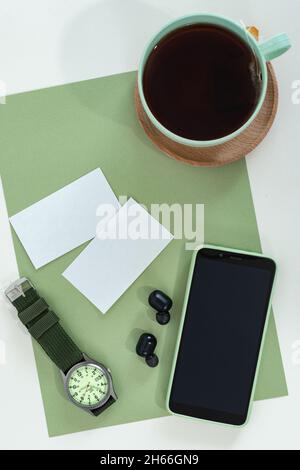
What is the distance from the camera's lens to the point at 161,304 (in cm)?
71

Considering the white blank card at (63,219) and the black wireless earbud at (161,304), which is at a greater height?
the white blank card at (63,219)

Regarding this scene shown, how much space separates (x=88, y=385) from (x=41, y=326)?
0.10 metres

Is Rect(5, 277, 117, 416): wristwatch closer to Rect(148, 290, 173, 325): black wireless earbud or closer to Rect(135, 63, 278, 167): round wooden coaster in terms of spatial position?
Rect(148, 290, 173, 325): black wireless earbud

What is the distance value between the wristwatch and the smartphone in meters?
0.09

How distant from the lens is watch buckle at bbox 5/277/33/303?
0.71 meters

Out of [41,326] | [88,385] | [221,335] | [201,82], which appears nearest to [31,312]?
[41,326]

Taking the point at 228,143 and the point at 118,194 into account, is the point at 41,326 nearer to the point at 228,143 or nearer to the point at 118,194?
the point at 118,194

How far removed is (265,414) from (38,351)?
0.33 metres

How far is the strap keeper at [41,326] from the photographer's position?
2.34 ft

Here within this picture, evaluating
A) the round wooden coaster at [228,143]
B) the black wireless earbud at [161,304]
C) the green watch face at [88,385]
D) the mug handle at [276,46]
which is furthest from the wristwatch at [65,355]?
the mug handle at [276,46]

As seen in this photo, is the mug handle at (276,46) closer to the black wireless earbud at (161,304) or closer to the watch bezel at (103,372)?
the black wireless earbud at (161,304)

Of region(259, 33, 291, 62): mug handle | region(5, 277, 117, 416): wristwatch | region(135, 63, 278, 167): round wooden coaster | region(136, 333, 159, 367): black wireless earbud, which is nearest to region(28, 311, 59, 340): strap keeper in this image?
region(5, 277, 117, 416): wristwatch
